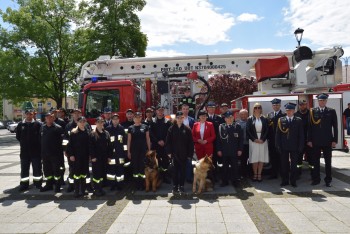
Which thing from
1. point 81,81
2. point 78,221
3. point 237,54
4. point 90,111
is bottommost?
point 78,221

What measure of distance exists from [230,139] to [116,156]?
267cm

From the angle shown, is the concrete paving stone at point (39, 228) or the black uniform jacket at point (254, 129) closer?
the concrete paving stone at point (39, 228)

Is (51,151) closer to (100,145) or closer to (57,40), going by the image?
(100,145)

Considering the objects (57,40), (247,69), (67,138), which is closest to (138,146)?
(67,138)

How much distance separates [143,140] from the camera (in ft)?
24.2

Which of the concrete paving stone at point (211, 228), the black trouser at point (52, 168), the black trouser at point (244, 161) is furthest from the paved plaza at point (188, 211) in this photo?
the black trouser at point (244, 161)

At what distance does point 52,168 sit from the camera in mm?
7668

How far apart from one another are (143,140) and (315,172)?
158 inches

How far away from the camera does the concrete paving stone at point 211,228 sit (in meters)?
4.84

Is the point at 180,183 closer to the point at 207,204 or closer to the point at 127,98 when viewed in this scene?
the point at 207,204

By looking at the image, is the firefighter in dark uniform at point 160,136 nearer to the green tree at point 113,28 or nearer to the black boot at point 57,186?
the black boot at point 57,186

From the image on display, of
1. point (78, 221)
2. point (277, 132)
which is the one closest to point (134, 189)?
point (78, 221)

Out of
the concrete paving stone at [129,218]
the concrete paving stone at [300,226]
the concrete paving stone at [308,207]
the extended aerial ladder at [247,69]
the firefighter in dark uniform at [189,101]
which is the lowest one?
the concrete paving stone at [129,218]

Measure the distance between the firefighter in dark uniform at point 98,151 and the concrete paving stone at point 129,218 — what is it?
62.7 inches
